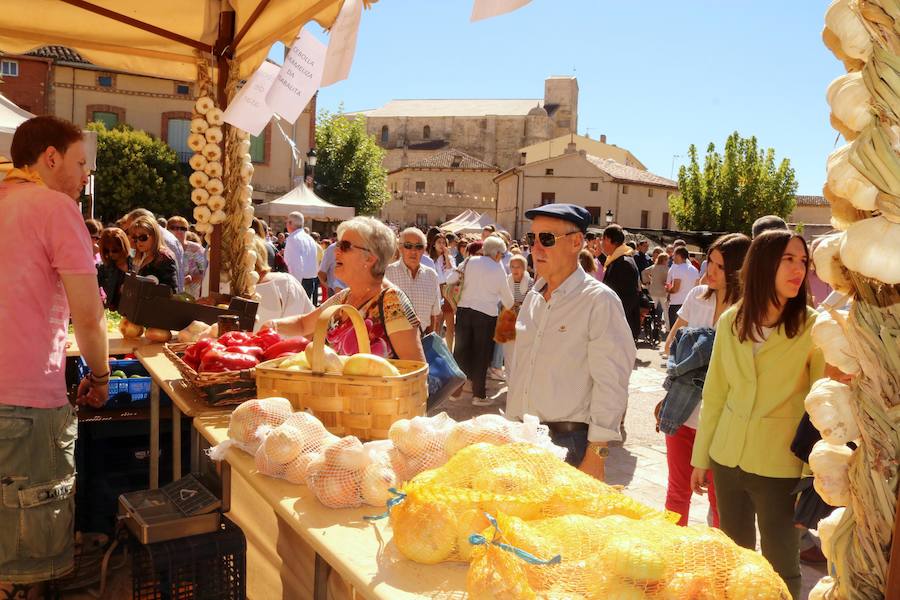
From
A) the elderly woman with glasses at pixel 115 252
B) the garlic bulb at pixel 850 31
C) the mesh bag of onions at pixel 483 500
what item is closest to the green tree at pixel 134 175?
the elderly woman with glasses at pixel 115 252

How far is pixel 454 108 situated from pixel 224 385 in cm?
7812

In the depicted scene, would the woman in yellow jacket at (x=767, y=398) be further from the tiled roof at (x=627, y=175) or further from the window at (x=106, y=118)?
the tiled roof at (x=627, y=175)

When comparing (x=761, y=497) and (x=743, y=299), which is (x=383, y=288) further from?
(x=761, y=497)

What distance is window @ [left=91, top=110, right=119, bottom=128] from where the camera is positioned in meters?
32.1

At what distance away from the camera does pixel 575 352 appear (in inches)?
127

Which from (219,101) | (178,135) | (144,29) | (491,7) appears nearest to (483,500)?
(491,7)

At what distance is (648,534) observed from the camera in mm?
1357

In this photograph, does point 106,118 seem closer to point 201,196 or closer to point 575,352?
point 201,196

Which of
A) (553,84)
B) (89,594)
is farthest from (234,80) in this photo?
(553,84)

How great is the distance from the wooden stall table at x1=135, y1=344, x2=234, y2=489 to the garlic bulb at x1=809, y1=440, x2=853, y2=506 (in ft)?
7.66

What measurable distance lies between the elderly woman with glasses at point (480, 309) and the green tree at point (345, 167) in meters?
37.0

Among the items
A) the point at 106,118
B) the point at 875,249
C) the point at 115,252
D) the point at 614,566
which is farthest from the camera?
the point at 106,118

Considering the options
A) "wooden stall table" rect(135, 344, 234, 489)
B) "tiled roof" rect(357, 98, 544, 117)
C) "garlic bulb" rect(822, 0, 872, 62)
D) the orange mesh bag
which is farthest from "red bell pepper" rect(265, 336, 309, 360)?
"tiled roof" rect(357, 98, 544, 117)

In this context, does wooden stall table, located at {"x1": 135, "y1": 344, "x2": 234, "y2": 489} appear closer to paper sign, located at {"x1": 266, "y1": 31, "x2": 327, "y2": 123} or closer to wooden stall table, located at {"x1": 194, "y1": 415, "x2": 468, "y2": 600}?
wooden stall table, located at {"x1": 194, "y1": 415, "x2": 468, "y2": 600}
